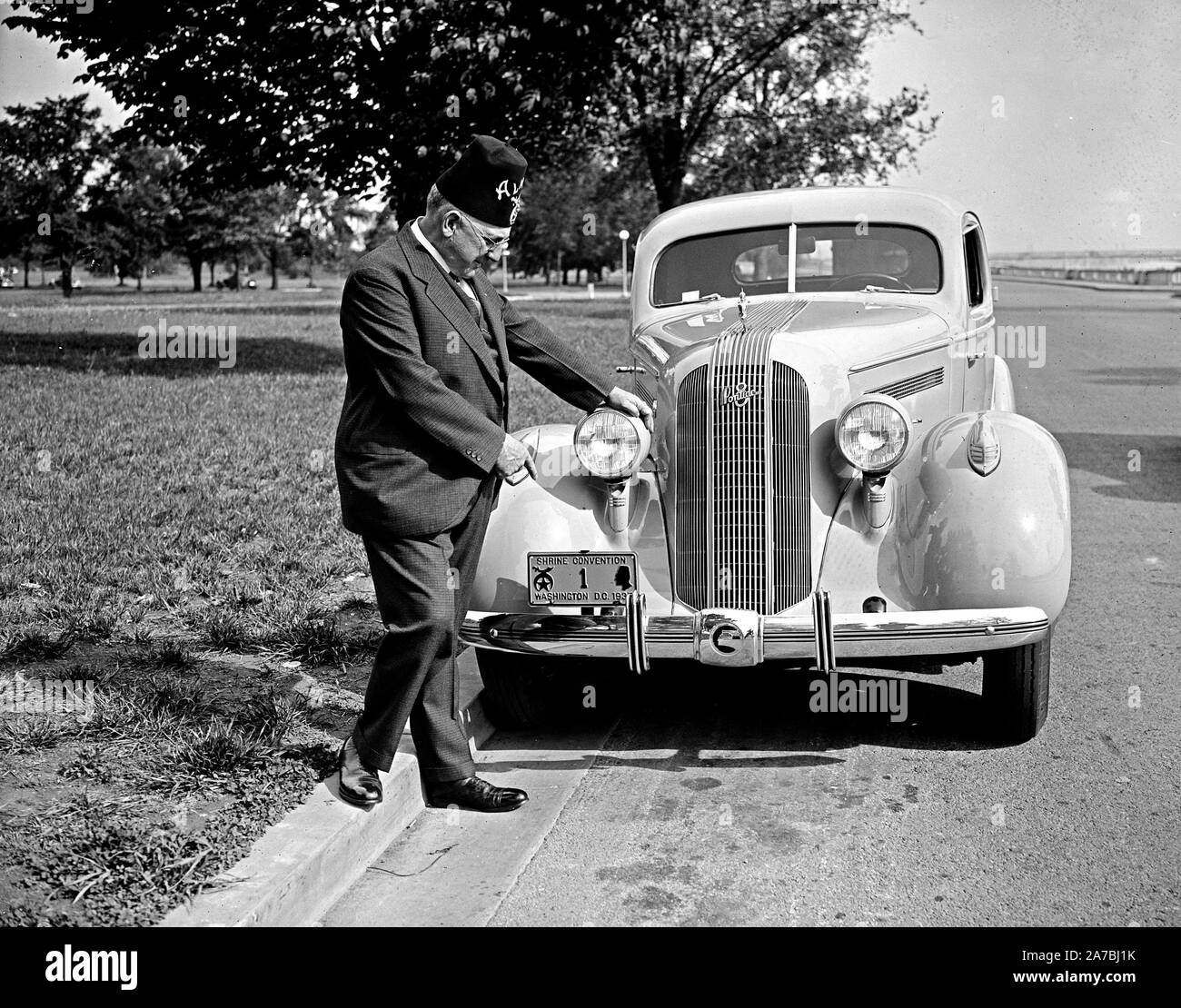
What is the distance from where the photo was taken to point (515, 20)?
1642 centimetres

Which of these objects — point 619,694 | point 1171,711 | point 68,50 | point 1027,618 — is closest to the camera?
point 1027,618

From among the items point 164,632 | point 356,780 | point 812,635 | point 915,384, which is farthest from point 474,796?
point 915,384

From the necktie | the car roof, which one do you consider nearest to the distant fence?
the car roof

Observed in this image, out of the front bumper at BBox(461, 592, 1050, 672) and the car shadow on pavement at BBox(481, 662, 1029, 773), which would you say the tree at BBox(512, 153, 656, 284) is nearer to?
the car shadow on pavement at BBox(481, 662, 1029, 773)

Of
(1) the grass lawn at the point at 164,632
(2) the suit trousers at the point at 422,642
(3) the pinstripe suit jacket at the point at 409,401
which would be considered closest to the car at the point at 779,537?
(2) the suit trousers at the point at 422,642

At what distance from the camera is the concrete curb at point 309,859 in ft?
10.1

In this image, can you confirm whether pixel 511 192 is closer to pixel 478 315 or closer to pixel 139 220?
pixel 478 315

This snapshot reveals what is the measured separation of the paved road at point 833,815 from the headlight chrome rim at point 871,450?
1029 millimetres

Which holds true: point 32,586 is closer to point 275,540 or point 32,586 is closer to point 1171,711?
point 275,540

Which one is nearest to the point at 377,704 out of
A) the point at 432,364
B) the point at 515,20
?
the point at 432,364

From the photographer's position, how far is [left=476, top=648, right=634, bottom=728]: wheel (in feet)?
15.6

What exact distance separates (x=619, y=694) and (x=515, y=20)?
13.2 meters

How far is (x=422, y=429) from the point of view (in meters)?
3.65

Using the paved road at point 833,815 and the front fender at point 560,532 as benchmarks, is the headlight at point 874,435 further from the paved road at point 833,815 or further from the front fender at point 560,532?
the paved road at point 833,815
